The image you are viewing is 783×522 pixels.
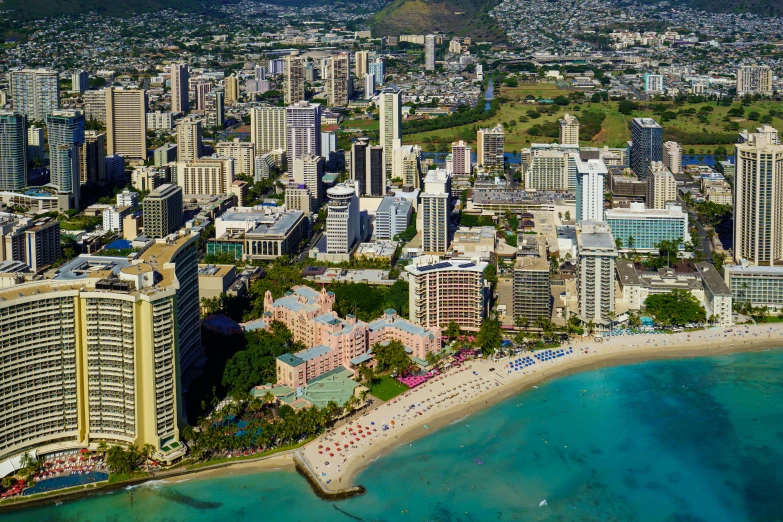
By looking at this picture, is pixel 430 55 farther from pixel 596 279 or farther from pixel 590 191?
pixel 596 279

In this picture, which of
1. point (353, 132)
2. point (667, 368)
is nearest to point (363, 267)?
point (667, 368)

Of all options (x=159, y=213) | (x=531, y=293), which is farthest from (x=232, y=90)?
(x=531, y=293)

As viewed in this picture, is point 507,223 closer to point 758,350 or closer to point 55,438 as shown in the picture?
point 758,350

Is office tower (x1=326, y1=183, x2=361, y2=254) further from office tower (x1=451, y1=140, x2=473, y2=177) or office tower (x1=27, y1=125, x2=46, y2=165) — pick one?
office tower (x1=27, y1=125, x2=46, y2=165)

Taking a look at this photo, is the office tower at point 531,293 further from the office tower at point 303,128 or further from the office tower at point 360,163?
the office tower at point 303,128

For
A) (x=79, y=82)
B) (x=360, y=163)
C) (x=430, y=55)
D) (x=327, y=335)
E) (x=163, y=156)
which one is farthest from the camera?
(x=430, y=55)

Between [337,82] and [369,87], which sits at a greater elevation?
[369,87]

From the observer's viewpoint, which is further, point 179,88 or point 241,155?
point 179,88

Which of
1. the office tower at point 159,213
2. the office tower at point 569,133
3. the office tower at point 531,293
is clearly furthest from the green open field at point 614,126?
the office tower at point 531,293
